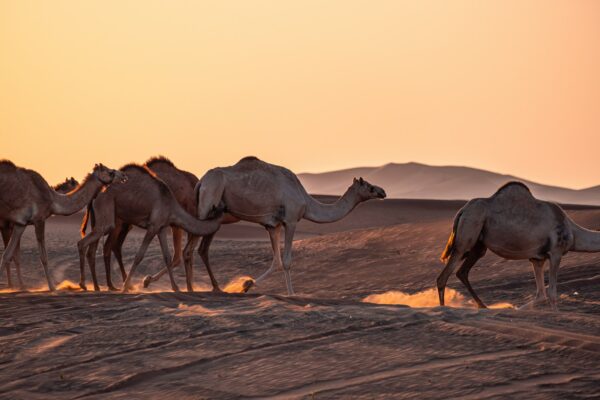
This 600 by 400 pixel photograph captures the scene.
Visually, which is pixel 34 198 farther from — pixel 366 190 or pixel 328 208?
pixel 366 190

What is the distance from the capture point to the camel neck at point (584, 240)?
1600 centimetres

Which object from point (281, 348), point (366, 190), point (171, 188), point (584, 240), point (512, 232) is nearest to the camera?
point (281, 348)

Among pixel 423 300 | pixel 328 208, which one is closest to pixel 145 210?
pixel 328 208

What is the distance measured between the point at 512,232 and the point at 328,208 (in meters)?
4.24

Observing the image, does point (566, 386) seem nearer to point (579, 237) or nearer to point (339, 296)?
point (579, 237)

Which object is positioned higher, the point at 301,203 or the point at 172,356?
the point at 301,203

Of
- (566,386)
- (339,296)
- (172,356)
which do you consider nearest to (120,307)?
(172,356)

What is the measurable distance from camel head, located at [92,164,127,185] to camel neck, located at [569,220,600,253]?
7037 millimetres

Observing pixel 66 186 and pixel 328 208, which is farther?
pixel 66 186

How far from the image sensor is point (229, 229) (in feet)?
169

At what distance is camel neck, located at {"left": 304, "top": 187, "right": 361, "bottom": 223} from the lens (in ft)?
60.3

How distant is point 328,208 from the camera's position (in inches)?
738

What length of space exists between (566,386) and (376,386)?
1609mm

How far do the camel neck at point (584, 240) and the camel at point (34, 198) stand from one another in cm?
705
